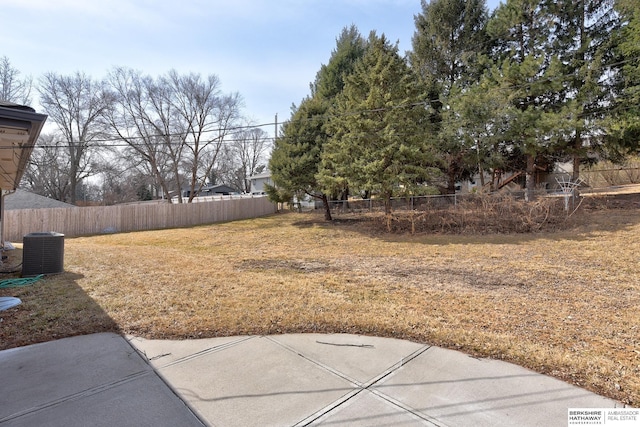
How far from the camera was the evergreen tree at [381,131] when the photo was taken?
1189 centimetres

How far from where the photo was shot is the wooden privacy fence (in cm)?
1440

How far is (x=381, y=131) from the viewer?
1230 centimetres

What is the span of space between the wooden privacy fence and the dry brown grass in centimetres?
858

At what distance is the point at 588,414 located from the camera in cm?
212

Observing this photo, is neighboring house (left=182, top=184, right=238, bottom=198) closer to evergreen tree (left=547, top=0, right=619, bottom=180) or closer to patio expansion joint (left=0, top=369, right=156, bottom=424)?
evergreen tree (left=547, top=0, right=619, bottom=180)

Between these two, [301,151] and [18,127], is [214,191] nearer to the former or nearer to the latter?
[301,151]

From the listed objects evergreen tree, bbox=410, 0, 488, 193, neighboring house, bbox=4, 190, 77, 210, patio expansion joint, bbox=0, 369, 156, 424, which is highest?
evergreen tree, bbox=410, 0, 488, 193

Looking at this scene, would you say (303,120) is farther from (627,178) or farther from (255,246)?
(627,178)

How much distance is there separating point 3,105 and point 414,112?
1179 centimetres

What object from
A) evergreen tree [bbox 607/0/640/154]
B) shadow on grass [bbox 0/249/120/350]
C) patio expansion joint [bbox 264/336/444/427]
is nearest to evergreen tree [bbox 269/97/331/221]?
shadow on grass [bbox 0/249/120/350]

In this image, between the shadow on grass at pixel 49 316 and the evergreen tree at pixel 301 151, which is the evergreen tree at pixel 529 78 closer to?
the evergreen tree at pixel 301 151

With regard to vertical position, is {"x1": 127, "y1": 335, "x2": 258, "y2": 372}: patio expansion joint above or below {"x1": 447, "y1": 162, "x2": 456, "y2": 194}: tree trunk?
below

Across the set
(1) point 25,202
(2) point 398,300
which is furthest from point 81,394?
(1) point 25,202

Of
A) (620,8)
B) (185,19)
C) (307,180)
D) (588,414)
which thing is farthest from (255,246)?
(620,8)
